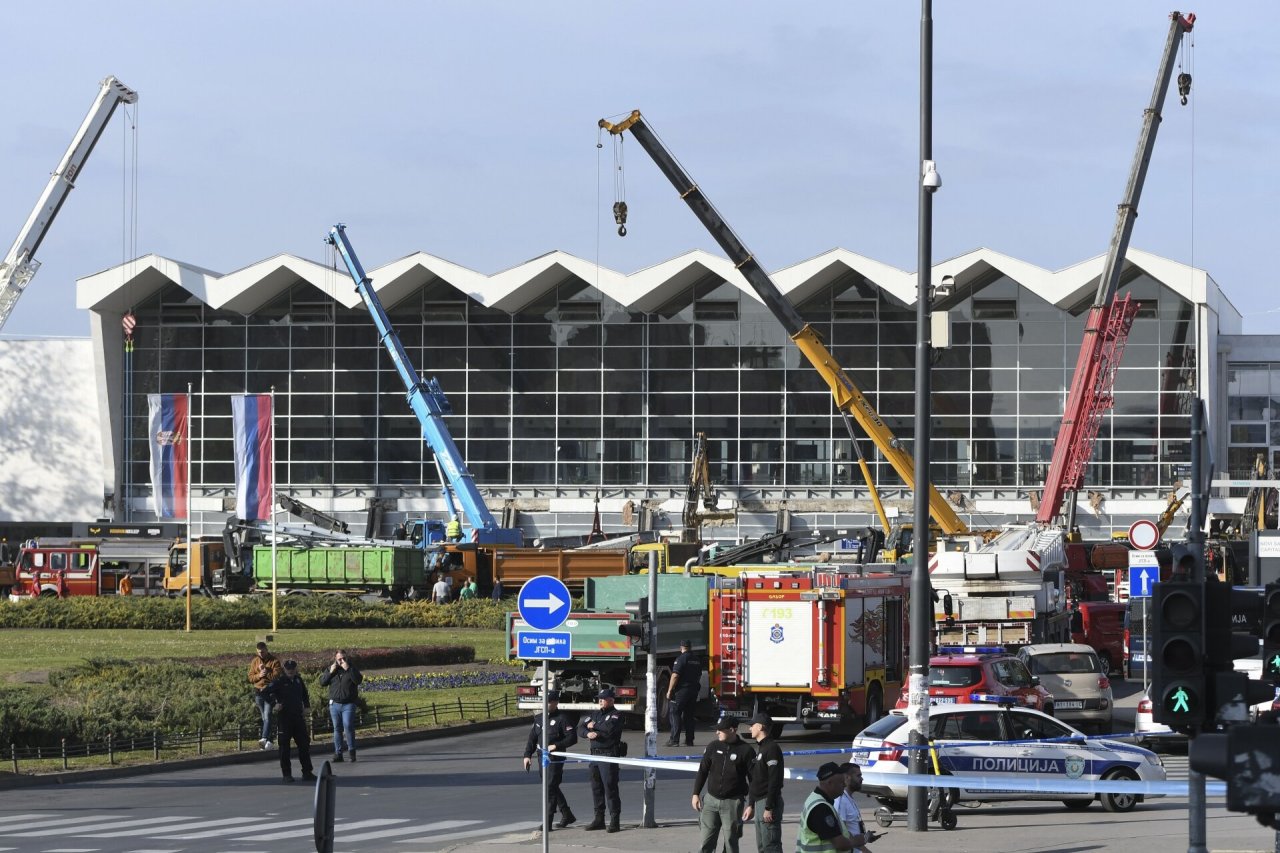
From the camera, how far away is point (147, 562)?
6256 centimetres

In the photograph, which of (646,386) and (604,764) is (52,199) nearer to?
(646,386)

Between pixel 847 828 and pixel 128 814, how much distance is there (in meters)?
9.54

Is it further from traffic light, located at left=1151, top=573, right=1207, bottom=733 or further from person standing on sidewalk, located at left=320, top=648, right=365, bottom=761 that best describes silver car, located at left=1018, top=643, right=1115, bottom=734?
traffic light, located at left=1151, top=573, right=1207, bottom=733

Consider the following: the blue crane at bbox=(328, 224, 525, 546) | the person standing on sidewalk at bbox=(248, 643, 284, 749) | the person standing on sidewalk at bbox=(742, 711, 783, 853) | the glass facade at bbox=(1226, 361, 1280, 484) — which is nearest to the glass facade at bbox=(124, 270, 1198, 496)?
the glass facade at bbox=(1226, 361, 1280, 484)

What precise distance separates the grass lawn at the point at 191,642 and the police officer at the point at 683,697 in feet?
37.0

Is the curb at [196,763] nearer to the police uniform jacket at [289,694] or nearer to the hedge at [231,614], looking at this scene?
the police uniform jacket at [289,694]

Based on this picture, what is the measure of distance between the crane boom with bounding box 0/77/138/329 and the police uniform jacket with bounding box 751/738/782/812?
68340mm

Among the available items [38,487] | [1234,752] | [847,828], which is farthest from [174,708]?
[38,487]

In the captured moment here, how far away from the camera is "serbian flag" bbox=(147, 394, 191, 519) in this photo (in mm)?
56562

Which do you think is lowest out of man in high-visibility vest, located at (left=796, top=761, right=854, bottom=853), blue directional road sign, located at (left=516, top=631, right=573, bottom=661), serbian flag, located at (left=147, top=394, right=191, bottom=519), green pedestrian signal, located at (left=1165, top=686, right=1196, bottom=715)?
man in high-visibility vest, located at (left=796, top=761, right=854, bottom=853)

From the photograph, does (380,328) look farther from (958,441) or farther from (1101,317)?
(1101,317)

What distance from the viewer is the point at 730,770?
1453 centimetres

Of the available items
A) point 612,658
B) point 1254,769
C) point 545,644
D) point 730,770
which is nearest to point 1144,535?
point 612,658

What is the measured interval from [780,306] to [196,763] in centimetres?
3265
